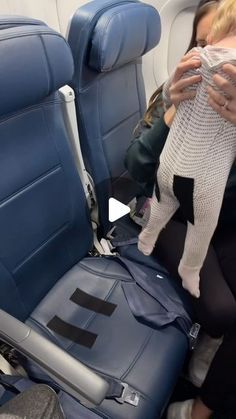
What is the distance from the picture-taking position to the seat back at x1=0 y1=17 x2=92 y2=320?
0.71 m

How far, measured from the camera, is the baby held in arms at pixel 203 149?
2.17 ft

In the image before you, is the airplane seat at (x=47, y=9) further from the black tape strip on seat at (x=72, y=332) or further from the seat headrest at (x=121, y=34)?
the black tape strip on seat at (x=72, y=332)

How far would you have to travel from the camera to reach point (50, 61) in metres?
0.76

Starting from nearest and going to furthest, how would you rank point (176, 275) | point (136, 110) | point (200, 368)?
1. point (176, 275)
2. point (200, 368)
3. point (136, 110)

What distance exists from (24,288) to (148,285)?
34cm

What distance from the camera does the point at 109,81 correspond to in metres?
1.20

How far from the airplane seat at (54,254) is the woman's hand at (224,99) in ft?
1.19

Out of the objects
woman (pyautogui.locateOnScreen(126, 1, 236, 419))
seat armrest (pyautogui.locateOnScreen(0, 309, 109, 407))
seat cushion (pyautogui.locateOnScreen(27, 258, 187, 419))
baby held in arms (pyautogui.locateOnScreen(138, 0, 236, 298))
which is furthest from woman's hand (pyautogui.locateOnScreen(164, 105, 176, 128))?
seat armrest (pyautogui.locateOnScreen(0, 309, 109, 407))

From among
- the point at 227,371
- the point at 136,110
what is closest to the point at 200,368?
the point at 227,371

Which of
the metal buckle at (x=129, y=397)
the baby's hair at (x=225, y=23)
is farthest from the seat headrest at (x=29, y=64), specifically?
the metal buckle at (x=129, y=397)

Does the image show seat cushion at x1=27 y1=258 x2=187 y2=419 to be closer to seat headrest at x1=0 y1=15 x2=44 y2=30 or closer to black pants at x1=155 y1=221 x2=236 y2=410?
black pants at x1=155 y1=221 x2=236 y2=410

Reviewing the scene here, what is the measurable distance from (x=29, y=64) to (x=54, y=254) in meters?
0.52

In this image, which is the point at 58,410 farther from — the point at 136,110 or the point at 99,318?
the point at 136,110

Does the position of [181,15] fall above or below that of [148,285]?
above
